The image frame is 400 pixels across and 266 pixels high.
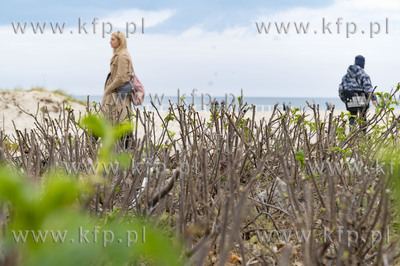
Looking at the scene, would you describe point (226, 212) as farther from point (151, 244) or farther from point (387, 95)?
point (387, 95)

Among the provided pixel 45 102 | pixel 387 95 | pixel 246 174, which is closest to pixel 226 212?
pixel 246 174

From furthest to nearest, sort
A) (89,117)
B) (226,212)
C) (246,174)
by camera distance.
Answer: (246,174), (226,212), (89,117)

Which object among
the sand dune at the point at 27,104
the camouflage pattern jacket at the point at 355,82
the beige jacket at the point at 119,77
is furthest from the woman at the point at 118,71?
the sand dune at the point at 27,104

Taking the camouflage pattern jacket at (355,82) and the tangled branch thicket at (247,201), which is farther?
the camouflage pattern jacket at (355,82)

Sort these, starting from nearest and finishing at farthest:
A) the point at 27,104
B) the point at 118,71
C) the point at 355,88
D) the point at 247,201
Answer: the point at 247,201
the point at 118,71
the point at 355,88
the point at 27,104

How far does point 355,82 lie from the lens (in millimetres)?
8758

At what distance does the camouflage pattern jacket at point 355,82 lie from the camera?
8.70 meters

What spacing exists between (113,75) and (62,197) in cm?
687

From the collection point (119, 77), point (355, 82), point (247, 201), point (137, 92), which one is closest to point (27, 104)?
point (119, 77)

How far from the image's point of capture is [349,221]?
5.53 feet

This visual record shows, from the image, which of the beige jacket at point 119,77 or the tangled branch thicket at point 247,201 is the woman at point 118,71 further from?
the tangled branch thicket at point 247,201

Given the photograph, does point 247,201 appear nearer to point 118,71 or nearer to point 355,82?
point 118,71

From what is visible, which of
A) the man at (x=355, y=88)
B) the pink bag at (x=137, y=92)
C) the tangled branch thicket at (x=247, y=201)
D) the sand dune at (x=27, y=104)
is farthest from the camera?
the sand dune at (x=27, y=104)

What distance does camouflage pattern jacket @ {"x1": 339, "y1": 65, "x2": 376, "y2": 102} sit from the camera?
8703 mm
